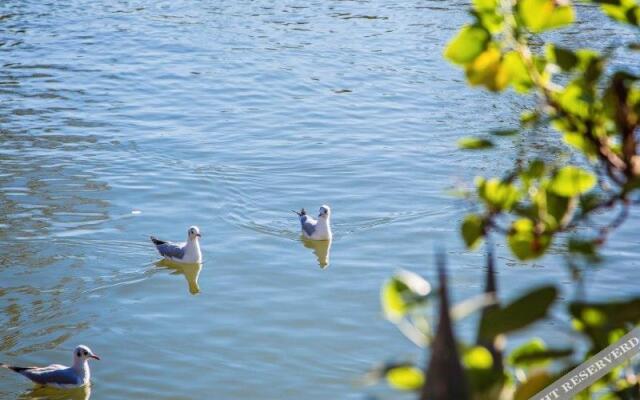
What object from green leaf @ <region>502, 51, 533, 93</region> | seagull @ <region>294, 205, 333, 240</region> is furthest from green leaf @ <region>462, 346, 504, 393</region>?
seagull @ <region>294, 205, 333, 240</region>

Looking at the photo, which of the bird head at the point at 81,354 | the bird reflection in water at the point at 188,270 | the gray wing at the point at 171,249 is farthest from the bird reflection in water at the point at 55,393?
the gray wing at the point at 171,249

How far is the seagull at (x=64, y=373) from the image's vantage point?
7.62 metres

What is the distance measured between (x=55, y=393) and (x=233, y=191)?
3935mm

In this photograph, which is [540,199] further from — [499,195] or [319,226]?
[319,226]

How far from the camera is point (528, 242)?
1348 mm

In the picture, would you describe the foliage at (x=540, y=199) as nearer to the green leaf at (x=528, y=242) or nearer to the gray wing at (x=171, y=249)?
the green leaf at (x=528, y=242)

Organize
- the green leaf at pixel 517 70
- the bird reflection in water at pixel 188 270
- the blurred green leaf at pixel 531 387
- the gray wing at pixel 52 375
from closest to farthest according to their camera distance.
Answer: the blurred green leaf at pixel 531 387 < the green leaf at pixel 517 70 < the gray wing at pixel 52 375 < the bird reflection in water at pixel 188 270

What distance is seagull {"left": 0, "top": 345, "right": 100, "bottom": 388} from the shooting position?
25.0 feet

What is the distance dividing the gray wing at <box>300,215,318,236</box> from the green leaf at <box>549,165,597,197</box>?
8725 millimetres

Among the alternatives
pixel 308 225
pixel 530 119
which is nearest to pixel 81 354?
pixel 308 225

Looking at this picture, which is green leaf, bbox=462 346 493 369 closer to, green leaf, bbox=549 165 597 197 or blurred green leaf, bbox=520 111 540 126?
green leaf, bbox=549 165 597 197

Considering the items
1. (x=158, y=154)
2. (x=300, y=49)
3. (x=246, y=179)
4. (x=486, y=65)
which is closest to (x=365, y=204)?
(x=246, y=179)

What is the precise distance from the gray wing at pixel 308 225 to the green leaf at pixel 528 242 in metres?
8.69

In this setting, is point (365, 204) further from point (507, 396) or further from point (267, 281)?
point (507, 396)
